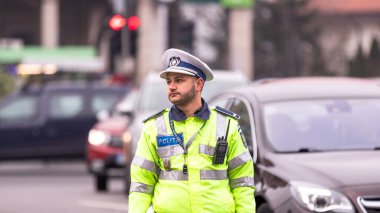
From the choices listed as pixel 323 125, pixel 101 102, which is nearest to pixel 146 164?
pixel 323 125

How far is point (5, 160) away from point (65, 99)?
5.70ft

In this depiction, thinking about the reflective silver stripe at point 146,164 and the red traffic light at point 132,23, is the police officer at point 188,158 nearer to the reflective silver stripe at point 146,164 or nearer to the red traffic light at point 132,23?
the reflective silver stripe at point 146,164

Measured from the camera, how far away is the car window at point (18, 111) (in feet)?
86.0

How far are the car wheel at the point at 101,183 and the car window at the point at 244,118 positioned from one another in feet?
34.2

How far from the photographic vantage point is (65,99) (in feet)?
87.7

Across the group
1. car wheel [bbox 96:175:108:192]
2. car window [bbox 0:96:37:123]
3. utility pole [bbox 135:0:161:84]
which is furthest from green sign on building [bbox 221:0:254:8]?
car wheel [bbox 96:175:108:192]

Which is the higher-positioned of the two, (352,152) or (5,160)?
(352,152)

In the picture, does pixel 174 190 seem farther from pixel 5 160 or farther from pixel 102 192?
pixel 5 160

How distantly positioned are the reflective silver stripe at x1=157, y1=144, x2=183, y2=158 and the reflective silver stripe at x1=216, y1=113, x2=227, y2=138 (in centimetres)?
20

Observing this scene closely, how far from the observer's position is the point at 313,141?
1029 cm

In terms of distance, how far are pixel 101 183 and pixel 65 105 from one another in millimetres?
5311

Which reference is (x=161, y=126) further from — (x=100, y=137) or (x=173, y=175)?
(x=100, y=137)

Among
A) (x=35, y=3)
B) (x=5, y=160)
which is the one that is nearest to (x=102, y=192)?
(x=5, y=160)

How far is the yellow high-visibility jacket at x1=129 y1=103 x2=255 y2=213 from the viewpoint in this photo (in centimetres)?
671
